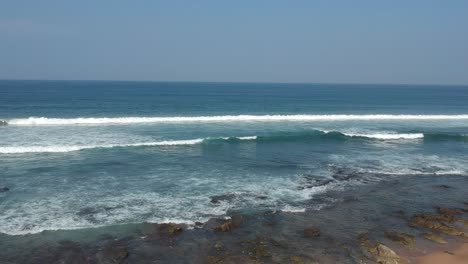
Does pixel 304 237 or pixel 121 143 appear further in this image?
pixel 121 143

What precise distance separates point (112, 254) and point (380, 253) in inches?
314

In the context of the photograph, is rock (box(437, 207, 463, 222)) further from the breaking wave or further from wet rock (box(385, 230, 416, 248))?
the breaking wave

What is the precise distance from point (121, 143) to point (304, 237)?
18137 millimetres

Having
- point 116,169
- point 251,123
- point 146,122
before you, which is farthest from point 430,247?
point 146,122

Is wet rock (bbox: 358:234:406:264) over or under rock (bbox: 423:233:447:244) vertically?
over

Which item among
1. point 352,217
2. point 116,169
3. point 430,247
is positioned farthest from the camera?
point 116,169

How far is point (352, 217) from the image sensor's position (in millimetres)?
14320

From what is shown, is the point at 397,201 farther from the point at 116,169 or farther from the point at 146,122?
the point at 146,122

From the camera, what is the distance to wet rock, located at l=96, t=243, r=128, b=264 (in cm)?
1067

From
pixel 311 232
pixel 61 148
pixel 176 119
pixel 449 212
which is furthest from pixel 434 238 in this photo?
pixel 176 119

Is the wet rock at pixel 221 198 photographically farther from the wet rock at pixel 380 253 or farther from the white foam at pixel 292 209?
the wet rock at pixel 380 253

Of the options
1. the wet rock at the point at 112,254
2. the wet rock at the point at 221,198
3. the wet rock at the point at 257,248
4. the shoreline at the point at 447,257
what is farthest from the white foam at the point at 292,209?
the wet rock at the point at 112,254

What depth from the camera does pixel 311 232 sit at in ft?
41.8

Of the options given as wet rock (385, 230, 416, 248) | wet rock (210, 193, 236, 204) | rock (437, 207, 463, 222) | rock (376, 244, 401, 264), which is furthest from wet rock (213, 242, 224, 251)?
rock (437, 207, 463, 222)
